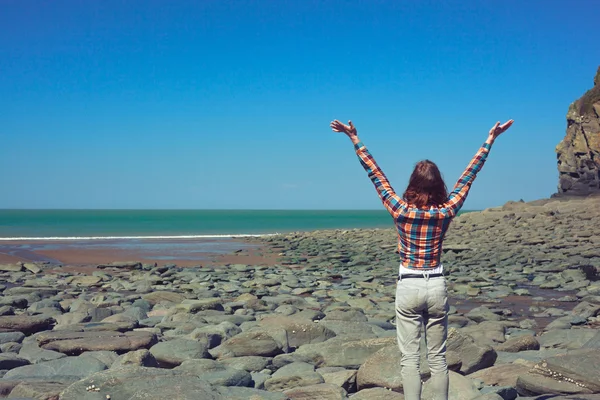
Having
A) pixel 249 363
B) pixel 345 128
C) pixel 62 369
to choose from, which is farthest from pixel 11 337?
pixel 345 128

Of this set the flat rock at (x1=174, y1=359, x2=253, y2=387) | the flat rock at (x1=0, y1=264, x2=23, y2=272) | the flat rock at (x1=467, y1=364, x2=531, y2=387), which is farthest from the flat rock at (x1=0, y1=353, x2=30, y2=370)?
the flat rock at (x1=0, y1=264, x2=23, y2=272)

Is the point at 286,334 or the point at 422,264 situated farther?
the point at 286,334

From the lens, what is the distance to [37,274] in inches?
711

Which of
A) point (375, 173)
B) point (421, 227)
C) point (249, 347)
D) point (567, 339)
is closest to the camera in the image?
point (421, 227)

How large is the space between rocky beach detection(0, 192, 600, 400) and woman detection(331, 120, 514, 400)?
102 cm

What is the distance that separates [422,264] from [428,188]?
51cm

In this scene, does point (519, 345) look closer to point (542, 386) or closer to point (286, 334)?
point (542, 386)

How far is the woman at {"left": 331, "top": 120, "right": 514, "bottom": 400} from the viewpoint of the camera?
13.0ft

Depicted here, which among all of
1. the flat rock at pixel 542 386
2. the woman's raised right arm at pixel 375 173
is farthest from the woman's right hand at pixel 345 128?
the flat rock at pixel 542 386

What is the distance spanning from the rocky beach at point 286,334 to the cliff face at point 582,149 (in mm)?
24820

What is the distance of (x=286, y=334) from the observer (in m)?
7.15

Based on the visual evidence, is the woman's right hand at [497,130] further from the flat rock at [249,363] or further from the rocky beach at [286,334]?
the flat rock at [249,363]

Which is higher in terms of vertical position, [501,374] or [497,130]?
[497,130]

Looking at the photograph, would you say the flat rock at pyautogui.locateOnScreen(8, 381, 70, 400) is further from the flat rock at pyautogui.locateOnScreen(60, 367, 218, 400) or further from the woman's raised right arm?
the woman's raised right arm
